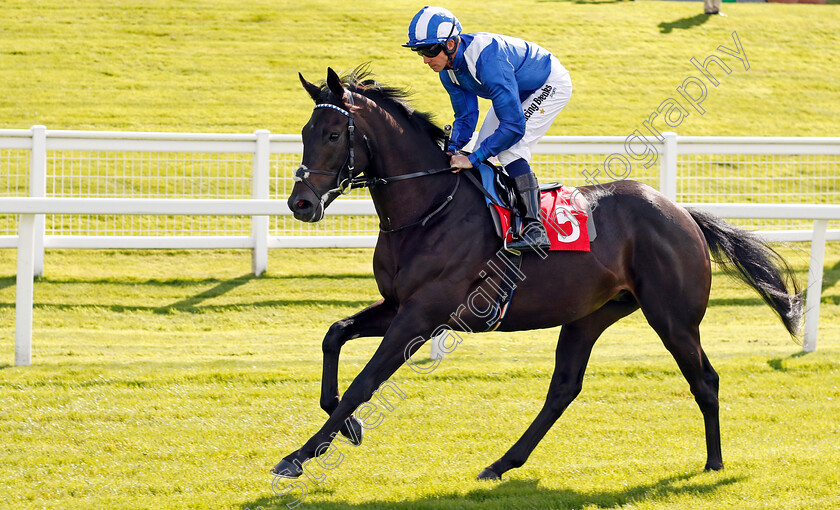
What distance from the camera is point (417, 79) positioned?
13.9 metres

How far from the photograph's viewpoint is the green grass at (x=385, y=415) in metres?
3.98

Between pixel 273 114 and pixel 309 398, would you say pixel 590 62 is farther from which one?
Result: pixel 309 398

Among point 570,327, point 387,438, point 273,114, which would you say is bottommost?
point 387,438

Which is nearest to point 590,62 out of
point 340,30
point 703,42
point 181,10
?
point 703,42

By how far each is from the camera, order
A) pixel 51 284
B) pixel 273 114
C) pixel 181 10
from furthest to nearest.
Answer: pixel 181 10, pixel 273 114, pixel 51 284

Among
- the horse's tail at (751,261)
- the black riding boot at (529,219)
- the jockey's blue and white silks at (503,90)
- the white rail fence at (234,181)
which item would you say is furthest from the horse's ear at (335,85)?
the white rail fence at (234,181)

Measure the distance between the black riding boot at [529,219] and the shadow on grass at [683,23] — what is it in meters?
13.8

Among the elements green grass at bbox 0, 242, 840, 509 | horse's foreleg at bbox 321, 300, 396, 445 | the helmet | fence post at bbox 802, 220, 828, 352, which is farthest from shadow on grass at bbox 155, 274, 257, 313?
fence post at bbox 802, 220, 828, 352

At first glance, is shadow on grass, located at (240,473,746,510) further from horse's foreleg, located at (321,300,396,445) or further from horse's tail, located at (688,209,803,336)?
horse's tail, located at (688,209,803,336)

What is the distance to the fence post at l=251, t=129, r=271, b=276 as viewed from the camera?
27.0 feet

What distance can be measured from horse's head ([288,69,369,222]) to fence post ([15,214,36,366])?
2.70 meters

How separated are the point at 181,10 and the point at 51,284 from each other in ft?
31.6

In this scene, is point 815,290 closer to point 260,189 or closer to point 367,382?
point 367,382

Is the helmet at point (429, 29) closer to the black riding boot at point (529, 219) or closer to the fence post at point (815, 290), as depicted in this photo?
the black riding boot at point (529, 219)
